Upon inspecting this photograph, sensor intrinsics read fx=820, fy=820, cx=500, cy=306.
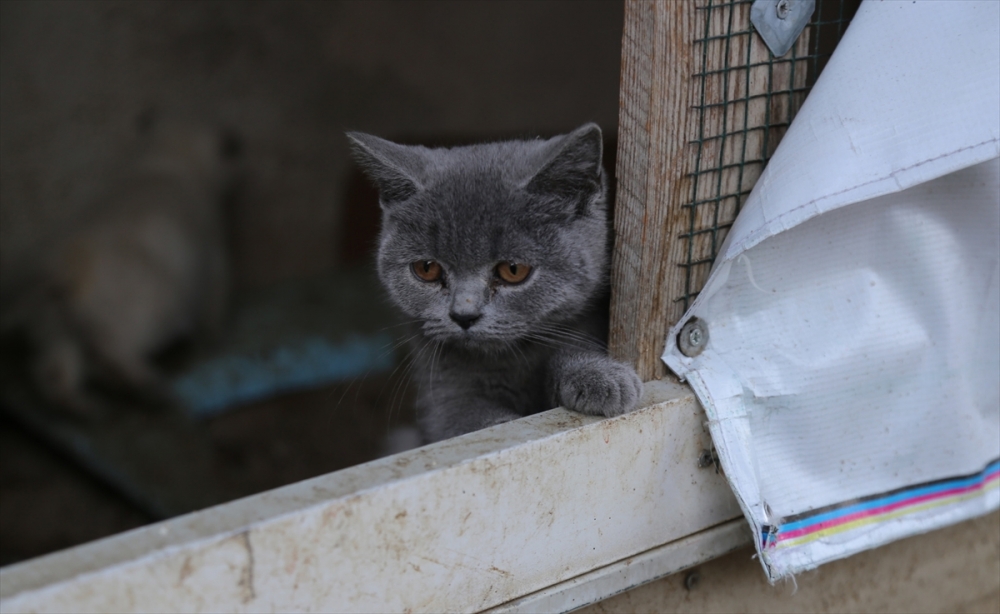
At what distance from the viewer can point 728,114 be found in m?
1.39

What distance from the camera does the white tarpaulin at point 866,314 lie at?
1.27 m

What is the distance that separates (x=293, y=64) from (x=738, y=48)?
2.71 meters

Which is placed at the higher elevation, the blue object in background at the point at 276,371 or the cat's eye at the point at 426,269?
the cat's eye at the point at 426,269

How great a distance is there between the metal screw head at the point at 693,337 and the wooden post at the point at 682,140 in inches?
1.4

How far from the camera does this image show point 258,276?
4070 millimetres

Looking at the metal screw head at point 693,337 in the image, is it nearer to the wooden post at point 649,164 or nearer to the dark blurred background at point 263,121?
the wooden post at point 649,164

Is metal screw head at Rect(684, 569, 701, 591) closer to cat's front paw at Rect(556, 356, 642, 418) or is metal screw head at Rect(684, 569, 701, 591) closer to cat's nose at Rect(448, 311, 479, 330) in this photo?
cat's front paw at Rect(556, 356, 642, 418)

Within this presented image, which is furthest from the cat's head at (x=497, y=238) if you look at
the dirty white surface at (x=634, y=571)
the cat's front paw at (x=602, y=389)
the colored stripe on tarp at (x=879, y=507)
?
the colored stripe on tarp at (x=879, y=507)

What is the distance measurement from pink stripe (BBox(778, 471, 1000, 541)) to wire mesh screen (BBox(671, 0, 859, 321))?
0.41 meters

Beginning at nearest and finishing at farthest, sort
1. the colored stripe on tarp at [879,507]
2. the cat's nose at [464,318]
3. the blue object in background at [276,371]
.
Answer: the colored stripe on tarp at [879,507] → the cat's nose at [464,318] → the blue object in background at [276,371]

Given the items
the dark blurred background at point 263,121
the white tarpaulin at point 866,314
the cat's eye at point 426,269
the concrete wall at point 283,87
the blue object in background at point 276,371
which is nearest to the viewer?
the white tarpaulin at point 866,314

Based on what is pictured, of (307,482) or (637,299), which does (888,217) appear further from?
(307,482)

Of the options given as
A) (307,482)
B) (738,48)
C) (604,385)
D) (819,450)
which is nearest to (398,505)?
(307,482)


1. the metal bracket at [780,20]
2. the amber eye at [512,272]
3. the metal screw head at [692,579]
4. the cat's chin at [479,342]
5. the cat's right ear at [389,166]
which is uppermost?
the metal bracket at [780,20]
